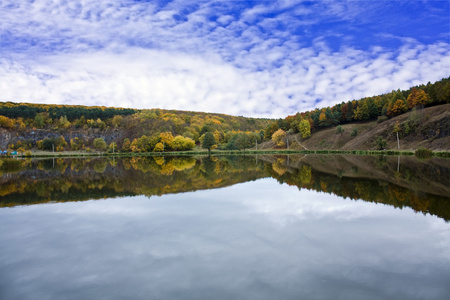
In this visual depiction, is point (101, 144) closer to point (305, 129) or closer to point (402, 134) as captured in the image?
point (305, 129)

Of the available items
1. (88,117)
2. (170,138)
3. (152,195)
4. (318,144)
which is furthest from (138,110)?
(152,195)

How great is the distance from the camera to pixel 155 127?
138 m

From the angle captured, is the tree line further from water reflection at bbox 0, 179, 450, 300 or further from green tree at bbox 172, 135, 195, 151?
water reflection at bbox 0, 179, 450, 300

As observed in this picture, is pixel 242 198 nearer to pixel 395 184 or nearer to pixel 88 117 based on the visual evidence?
pixel 395 184

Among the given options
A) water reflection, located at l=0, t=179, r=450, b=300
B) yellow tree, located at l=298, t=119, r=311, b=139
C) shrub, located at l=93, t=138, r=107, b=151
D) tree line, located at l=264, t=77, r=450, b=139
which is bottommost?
water reflection, located at l=0, t=179, r=450, b=300

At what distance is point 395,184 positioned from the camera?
16.5 m

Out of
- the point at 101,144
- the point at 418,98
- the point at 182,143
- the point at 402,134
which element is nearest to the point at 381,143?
the point at 402,134

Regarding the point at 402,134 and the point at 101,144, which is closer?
the point at 402,134

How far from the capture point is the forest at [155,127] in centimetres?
8594

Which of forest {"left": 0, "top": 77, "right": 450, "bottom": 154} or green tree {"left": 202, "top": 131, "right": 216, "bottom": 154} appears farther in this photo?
green tree {"left": 202, "top": 131, "right": 216, "bottom": 154}

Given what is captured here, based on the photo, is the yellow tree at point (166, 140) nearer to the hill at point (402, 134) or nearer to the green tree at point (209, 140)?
the green tree at point (209, 140)

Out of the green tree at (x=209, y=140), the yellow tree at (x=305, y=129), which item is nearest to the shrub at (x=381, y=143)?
the yellow tree at (x=305, y=129)

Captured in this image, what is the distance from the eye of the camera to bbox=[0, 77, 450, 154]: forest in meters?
85.9

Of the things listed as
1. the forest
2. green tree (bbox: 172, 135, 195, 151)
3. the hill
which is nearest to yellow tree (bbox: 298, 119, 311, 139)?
the forest
